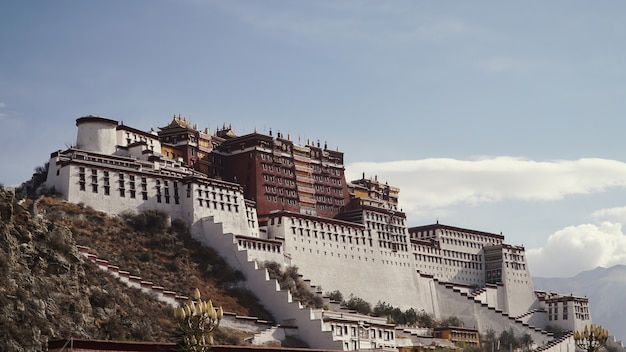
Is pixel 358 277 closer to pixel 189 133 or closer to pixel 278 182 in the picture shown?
pixel 278 182

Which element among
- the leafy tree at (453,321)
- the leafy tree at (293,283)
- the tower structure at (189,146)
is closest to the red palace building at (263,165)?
the tower structure at (189,146)

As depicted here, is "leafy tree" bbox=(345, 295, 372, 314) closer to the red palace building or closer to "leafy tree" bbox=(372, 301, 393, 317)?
"leafy tree" bbox=(372, 301, 393, 317)

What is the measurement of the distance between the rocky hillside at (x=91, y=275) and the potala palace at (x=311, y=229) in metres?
1.82

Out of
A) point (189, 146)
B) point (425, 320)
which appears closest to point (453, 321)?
point (425, 320)

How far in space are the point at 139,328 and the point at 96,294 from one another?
126 inches

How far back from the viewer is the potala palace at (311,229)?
259 feet

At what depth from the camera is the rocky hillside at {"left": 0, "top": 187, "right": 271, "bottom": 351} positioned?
171 ft

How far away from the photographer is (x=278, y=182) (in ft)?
311

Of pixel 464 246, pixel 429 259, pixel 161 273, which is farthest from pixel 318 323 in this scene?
pixel 464 246

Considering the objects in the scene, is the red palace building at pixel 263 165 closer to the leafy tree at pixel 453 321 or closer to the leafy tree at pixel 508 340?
the leafy tree at pixel 453 321

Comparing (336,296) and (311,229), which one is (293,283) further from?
(311,229)

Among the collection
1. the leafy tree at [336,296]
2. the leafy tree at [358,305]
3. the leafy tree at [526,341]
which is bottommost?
the leafy tree at [526,341]

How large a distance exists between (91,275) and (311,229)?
27188 mm

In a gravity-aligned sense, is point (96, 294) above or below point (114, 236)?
below
